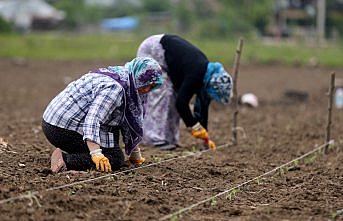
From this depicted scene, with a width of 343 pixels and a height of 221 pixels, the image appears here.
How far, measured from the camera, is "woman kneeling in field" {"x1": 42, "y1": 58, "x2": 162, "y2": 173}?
5.96 metres

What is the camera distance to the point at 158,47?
8.53 meters

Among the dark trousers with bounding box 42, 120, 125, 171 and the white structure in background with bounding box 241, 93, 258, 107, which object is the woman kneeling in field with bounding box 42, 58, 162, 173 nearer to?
the dark trousers with bounding box 42, 120, 125, 171

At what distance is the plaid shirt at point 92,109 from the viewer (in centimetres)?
595

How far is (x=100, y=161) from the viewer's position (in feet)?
19.4

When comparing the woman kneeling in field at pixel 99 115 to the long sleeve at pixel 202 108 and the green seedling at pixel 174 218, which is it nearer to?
the green seedling at pixel 174 218

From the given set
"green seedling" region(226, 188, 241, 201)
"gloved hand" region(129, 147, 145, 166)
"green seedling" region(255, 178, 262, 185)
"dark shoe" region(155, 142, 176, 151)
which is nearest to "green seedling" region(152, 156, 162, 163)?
"gloved hand" region(129, 147, 145, 166)

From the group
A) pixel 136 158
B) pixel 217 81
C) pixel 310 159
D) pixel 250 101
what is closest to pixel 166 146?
pixel 217 81

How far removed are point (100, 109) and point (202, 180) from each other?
1.20 metres

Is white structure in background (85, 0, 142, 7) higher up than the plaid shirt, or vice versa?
white structure in background (85, 0, 142, 7)

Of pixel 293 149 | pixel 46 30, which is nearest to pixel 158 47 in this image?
pixel 293 149

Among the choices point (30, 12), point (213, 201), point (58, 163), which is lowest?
point (213, 201)

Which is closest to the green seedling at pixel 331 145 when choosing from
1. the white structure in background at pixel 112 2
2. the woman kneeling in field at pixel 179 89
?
the woman kneeling in field at pixel 179 89

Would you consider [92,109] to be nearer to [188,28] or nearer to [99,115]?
[99,115]

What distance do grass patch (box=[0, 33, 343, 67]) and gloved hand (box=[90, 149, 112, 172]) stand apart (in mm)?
18197
